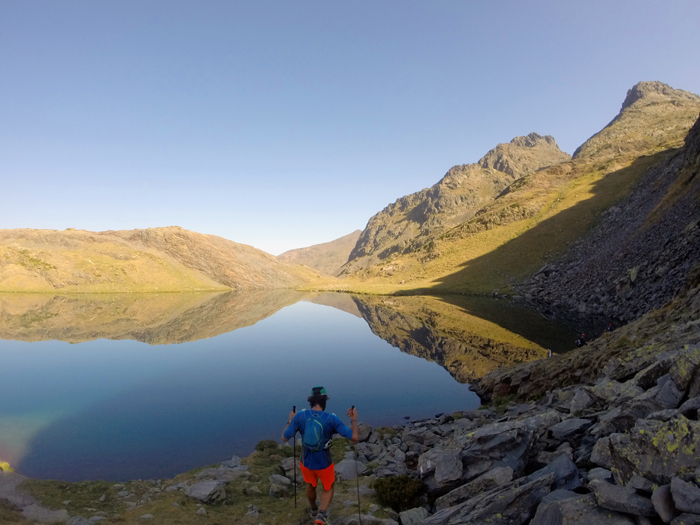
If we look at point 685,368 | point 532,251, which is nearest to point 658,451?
point 685,368

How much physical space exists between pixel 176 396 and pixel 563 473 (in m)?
24.7

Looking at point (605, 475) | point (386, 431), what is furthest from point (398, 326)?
point (605, 475)

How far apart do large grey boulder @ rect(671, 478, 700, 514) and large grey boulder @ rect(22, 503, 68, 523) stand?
44.2ft

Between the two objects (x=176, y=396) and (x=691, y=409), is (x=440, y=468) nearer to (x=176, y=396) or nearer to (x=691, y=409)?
(x=691, y=409)

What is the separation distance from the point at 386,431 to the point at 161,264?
13146cm

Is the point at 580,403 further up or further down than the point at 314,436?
further down

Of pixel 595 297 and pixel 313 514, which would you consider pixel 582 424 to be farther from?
pixel 595 297

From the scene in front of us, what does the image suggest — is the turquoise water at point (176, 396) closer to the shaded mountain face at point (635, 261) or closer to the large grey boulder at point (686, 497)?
the large grey boulder at point (686, 497)

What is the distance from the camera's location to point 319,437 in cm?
869

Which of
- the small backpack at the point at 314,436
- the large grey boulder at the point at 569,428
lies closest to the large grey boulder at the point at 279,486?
the small backpack at the point at 314,436

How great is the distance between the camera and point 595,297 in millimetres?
54344

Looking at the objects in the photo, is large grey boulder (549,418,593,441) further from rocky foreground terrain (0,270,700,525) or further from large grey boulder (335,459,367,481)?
large grey boulder (335,459,367,481)

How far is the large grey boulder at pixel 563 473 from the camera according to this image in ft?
24.3

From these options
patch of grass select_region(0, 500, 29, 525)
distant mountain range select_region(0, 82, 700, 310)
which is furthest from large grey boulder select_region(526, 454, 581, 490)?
→ distant mountain range select_region(0, 82, 700, 310)
